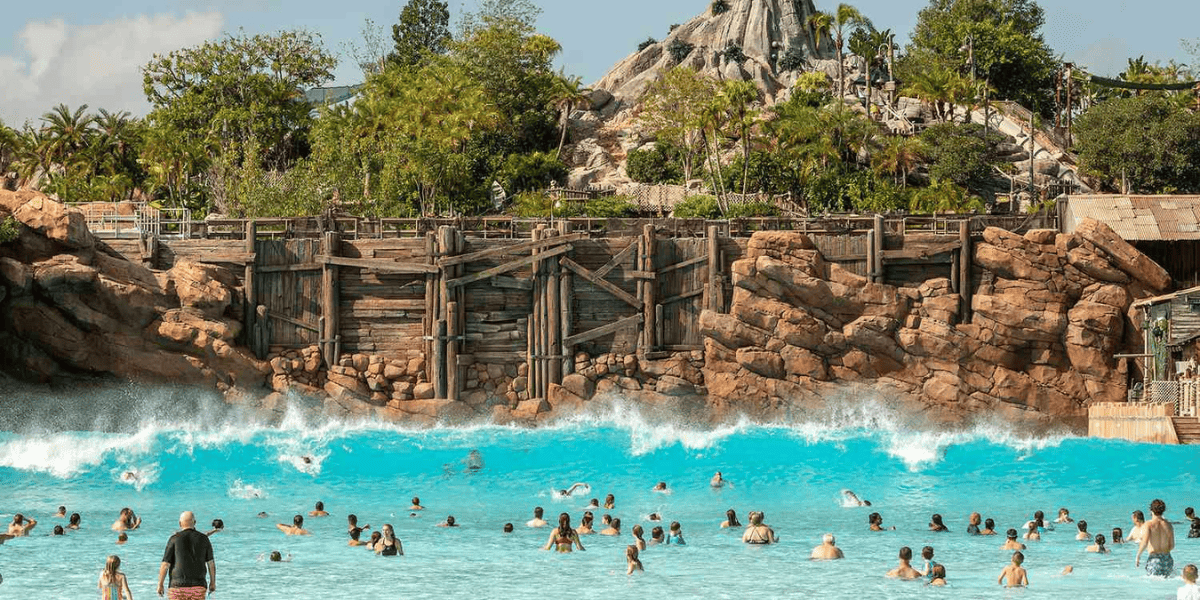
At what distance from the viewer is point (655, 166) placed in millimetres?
74000

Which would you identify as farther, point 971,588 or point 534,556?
point 534,556

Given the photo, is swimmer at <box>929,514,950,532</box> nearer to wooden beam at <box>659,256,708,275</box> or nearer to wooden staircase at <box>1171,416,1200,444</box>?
wooden staircase at <box>1171,416,1200,444</box>

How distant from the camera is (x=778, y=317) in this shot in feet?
157

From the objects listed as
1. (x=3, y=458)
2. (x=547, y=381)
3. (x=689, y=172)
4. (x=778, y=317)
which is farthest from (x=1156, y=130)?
(x=3, y=458)

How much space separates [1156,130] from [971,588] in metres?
46.0

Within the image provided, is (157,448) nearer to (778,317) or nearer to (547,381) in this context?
(547,381)

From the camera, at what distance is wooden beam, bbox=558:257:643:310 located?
48781 mm

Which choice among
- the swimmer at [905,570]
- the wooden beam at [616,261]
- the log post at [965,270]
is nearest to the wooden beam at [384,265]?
the wooden beam at [616,261]

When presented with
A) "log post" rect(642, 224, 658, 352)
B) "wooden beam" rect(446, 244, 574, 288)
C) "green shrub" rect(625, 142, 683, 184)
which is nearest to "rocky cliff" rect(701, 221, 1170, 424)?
"log post" rect(642, 224, 658, 352)

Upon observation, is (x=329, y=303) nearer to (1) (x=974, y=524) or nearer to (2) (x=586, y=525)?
(2) (x=586, y=525)

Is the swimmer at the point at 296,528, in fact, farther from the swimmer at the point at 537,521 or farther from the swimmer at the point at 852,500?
the swimmer at the point at 852,500

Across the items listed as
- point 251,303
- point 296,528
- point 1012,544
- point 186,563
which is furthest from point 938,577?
point 251,303

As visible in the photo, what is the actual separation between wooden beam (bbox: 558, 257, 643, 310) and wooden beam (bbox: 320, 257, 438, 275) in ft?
13.4

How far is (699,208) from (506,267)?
16.9 metres
